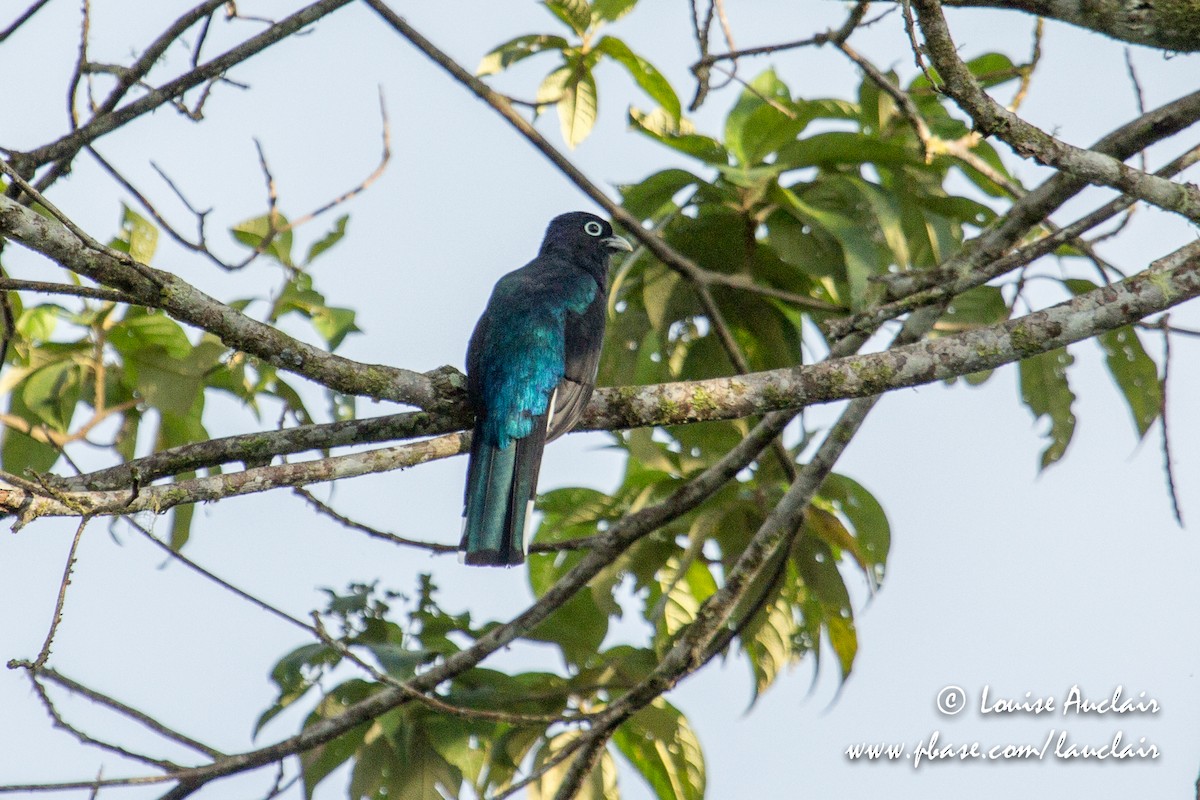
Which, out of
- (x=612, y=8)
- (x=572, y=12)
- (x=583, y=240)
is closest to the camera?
(x=612, y=8)

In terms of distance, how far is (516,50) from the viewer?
5395 mm

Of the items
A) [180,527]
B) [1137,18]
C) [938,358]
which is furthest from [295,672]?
[1137,18]

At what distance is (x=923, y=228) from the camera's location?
18.2 ft

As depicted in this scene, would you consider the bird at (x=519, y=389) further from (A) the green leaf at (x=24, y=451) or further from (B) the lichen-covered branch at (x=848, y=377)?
(A) the green leaf at (x=24, y=451)

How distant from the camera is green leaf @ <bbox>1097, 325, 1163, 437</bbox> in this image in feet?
16.8

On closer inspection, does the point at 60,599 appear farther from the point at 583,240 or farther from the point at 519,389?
the point at 583,240

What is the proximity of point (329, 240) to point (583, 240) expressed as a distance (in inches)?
68.1

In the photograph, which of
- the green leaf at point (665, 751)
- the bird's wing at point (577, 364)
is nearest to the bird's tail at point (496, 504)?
the bird's wing at point (577, 364)

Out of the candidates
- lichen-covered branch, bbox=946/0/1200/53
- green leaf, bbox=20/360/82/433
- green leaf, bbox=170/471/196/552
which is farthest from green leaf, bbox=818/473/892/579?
green leaf, bbox=20/360/82/433

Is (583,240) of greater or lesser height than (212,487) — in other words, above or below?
above

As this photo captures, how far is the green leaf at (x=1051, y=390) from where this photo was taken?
5.38 meters

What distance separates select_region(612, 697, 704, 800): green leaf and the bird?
1149 mm

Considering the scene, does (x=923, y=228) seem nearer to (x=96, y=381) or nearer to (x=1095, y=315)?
(x=1095, y=315)

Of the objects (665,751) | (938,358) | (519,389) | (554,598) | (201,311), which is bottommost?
(665,751)
